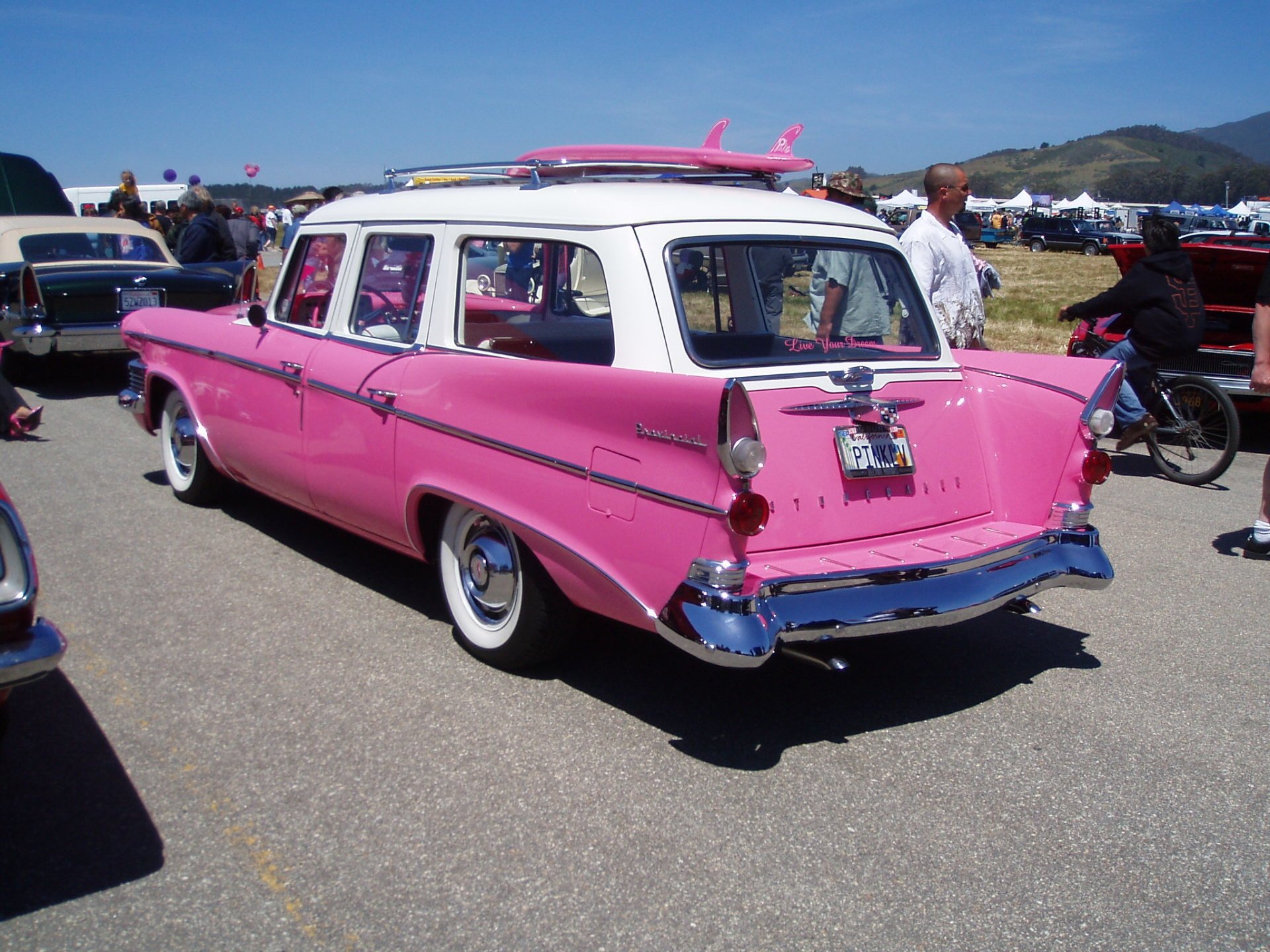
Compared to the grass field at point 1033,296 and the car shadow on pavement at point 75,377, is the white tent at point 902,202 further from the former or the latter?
the car shadow on pavement at point 75,377

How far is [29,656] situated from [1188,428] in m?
7.15

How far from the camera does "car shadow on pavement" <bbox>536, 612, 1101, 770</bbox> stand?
140 inches

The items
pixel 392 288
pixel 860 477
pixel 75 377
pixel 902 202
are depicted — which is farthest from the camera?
pixel 902 202

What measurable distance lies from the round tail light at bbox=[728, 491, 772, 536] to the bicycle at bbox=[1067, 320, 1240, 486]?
540 centimetres

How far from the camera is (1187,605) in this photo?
4.94 m

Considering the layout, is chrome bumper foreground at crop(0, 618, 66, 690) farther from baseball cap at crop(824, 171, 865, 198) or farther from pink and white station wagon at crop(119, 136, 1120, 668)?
baseball cap at crop(824, 171, 865, 198)

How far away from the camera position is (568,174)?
13.8 ft

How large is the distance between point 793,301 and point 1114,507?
11.8 feet

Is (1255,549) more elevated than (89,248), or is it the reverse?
(89,248)

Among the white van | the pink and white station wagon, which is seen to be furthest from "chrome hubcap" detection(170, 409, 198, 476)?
the white van

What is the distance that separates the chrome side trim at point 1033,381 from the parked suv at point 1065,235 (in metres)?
40.7

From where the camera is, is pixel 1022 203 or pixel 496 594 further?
pixel 1022 203

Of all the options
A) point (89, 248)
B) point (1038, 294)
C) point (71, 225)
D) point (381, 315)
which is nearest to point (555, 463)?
point (381, 315)

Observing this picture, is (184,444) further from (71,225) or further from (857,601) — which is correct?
(71,225)
